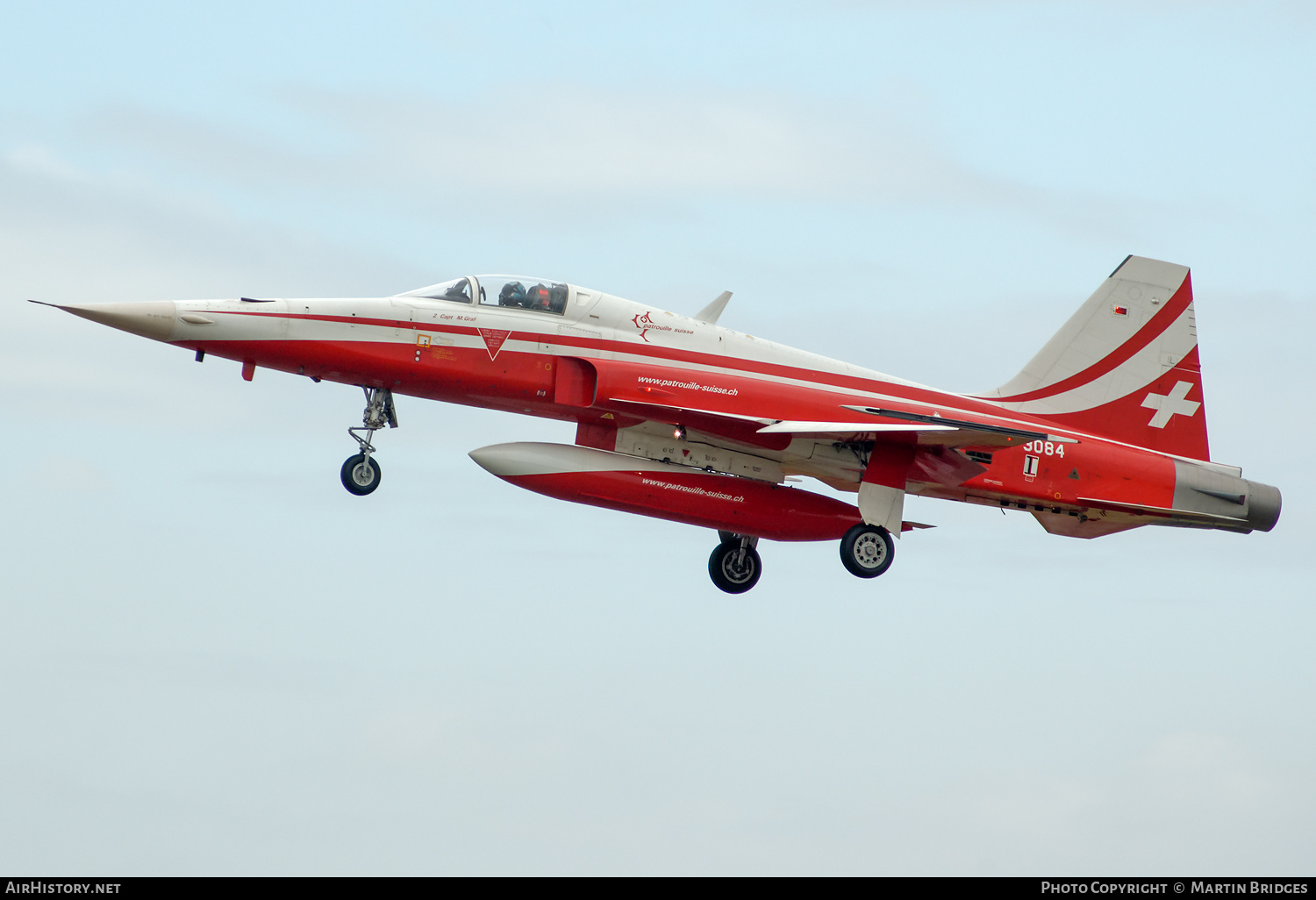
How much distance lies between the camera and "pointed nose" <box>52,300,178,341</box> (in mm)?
17453

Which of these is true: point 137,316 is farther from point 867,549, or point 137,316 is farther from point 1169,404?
point 1169,404

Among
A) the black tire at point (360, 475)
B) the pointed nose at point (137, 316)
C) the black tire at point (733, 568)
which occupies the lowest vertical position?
the black tire at point (733, 568)

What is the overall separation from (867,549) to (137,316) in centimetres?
1042

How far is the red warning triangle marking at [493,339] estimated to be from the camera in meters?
19.4

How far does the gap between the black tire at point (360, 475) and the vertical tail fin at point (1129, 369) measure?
31.9 feet

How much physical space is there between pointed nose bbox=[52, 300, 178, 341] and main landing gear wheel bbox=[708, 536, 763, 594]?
9.43 meters

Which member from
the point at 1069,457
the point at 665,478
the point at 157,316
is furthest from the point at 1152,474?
the point at 157,316

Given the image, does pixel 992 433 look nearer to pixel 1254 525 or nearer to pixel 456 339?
pixel 1254 525

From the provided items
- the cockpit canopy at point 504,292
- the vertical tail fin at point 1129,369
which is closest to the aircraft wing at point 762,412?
the cockpit canopy at point 504,292

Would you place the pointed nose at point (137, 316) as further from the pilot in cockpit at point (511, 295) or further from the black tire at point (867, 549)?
the black tire at point (867, 549)

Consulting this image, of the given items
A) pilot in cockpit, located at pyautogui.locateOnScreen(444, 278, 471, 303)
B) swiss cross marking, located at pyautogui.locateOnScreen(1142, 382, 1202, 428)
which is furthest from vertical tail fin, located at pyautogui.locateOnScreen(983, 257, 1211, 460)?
pilot in cockpit, located at pyautogui.locateOnScreen(444, 278, 471, 303)

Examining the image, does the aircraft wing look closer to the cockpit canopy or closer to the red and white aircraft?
A: the red and white aircraft

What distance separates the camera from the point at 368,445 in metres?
19.3

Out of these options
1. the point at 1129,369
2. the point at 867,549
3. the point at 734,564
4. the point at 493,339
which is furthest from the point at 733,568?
the point at 1129,369
